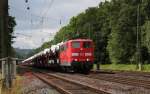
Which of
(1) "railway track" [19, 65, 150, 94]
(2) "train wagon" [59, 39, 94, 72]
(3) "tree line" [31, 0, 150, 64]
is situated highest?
(3) "tree line" [31, 0, 150, 64]

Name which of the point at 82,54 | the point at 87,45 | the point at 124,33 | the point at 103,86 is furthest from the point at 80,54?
the point at 124,33

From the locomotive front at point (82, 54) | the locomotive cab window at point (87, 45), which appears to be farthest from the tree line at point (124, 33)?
the locomotive front at point (82, 54)

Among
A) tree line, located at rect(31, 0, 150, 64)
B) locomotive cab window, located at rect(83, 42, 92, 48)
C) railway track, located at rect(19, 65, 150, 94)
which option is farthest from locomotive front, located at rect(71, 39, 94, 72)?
tree line, located at rect(31, 0, 150, 64)

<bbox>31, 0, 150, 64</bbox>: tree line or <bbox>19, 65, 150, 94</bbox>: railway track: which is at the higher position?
<bbox>31, 0, 150, 64</bbox>: tree line

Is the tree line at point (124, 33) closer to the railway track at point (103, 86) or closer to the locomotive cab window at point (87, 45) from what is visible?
the locomotive cab window at point (87, 45)

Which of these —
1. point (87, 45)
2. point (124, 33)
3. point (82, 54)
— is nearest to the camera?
point (82, 54)

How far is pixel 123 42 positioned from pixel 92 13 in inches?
1968

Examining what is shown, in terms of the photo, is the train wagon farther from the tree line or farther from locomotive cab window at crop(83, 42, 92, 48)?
the tree line

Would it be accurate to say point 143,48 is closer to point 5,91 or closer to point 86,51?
point 86,51

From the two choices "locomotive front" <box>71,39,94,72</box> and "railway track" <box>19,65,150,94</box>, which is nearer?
"railway track" <box>19,65,150,94</box>

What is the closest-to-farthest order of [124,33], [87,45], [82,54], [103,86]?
[103,86]
[82,54]
[87,45]
[124,33]

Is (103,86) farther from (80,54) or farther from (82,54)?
(80,54)

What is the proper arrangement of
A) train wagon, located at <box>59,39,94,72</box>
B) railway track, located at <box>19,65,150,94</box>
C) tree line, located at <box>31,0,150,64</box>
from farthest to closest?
1. tree line, located at <box>31,0,150,64</box>
2. train wagon, located at <box>59,39,94,72</box>
3. railway track, located at <box>19,65,150,94</box>

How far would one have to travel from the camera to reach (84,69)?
44469 mm
